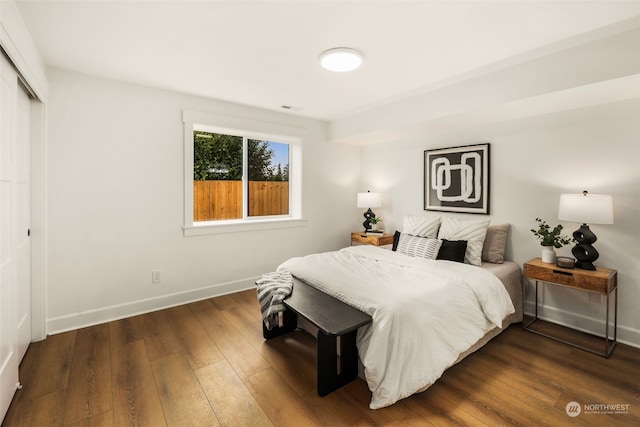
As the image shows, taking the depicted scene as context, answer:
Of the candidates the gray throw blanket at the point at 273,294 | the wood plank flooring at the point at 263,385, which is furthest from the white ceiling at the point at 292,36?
the wood plank flooring at the point at 263,385

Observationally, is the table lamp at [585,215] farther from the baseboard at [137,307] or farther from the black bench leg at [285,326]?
the baseboard at [137,307]

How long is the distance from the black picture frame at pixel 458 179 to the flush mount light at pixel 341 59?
181 centimetres

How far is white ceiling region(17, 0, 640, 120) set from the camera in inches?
71.1

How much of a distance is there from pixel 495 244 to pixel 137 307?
148 inches

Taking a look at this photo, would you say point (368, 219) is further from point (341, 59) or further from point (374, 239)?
point (341, 59)

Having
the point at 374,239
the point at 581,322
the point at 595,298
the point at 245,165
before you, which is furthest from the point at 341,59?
the point at 581,322

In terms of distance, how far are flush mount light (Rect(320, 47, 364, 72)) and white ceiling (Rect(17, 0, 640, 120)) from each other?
5 cm

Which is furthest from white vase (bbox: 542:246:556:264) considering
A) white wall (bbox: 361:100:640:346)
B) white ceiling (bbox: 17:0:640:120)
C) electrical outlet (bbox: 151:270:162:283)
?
electrical outlet (bbox: 151:270:162:283)

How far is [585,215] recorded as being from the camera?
2436mm

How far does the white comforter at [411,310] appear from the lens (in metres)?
1.82

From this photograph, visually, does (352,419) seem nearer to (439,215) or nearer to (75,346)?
(75,346)

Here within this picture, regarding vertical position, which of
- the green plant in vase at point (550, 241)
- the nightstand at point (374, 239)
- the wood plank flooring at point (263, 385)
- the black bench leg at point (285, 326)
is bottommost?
the wood plank flooring at point (263, 385)

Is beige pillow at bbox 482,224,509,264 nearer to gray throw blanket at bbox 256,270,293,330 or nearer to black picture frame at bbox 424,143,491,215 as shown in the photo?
black picture frame at bbox 424,143,491,215

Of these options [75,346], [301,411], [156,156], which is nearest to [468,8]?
[301,411]
